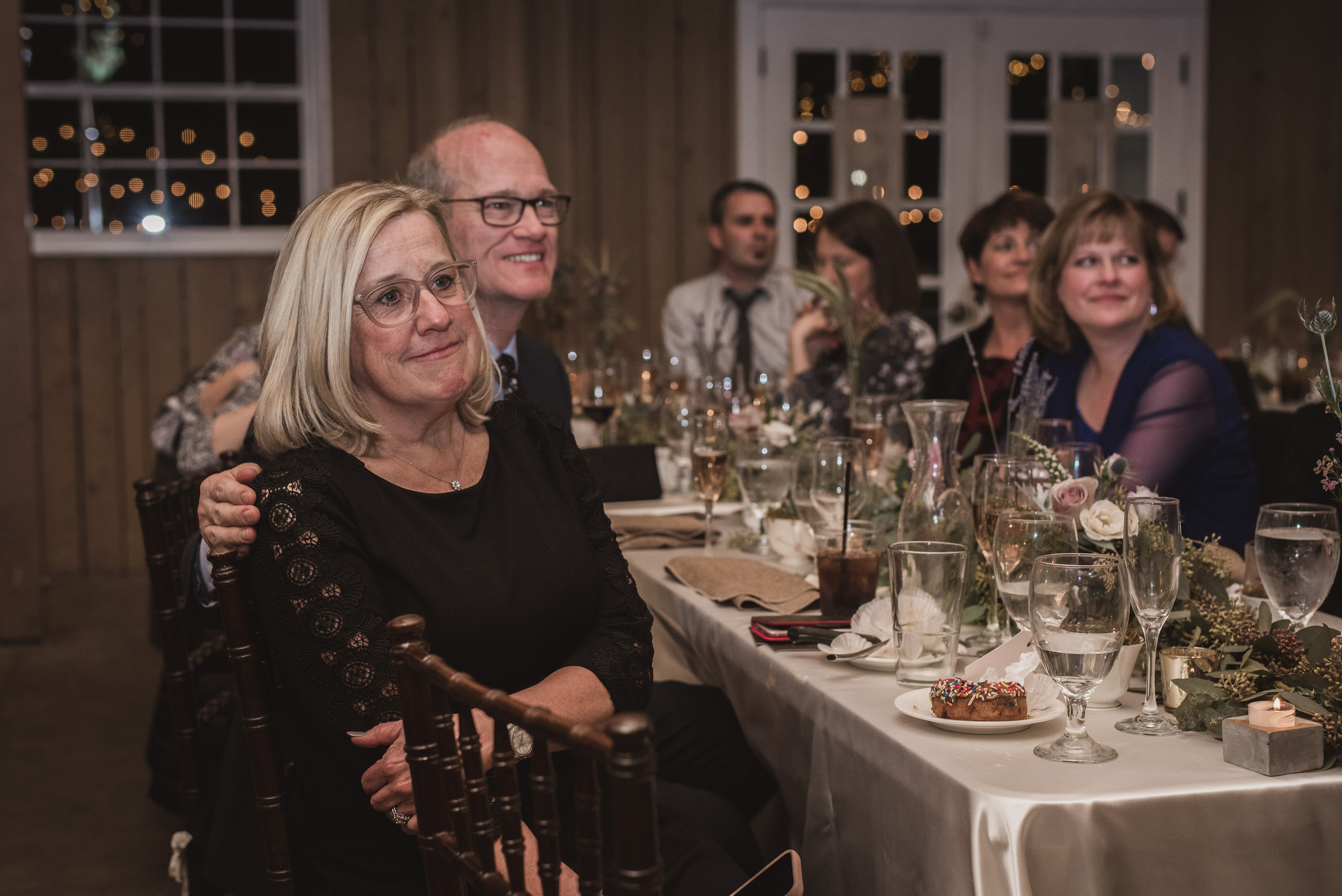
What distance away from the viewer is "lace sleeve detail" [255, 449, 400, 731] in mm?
1337

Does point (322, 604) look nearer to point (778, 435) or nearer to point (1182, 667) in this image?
point (1182, 667)

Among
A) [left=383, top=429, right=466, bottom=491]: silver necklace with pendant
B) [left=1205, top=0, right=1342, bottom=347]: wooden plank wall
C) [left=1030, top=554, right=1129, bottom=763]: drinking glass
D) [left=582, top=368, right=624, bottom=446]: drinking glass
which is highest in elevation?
[left=1205, top=0, right=1342, bottom=347]: wooden plank wall

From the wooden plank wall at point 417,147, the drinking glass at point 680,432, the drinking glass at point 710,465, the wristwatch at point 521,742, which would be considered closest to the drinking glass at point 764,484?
the drinking glass at point 710,465

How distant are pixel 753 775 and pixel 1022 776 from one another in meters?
1.00

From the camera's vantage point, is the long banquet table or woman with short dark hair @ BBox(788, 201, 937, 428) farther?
woman with short dark hair @ BBox(788, 201, 937, 428)

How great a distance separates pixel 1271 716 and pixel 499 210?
1.88 meters

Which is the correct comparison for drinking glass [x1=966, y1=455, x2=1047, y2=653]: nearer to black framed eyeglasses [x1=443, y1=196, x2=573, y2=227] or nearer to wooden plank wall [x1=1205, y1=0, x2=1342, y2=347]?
black framed eyeglasses [x1=443, y1=196, x2=573, y2=227]

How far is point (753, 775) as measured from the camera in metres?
2.05

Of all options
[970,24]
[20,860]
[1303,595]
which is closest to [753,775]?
[1303,595]

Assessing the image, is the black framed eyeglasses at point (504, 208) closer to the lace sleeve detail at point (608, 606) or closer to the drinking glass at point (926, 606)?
the lace sleeve detail at point (608, 606)

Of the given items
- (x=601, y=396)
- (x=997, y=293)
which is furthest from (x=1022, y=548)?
(x=997, y=293)

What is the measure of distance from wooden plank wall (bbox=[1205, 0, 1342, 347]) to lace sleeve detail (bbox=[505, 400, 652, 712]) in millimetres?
5723

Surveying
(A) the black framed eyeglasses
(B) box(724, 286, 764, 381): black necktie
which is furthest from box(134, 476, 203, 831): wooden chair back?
(B) box(724, 286, 764, 381): black necktie

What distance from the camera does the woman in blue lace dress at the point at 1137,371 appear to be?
252 centimetres
